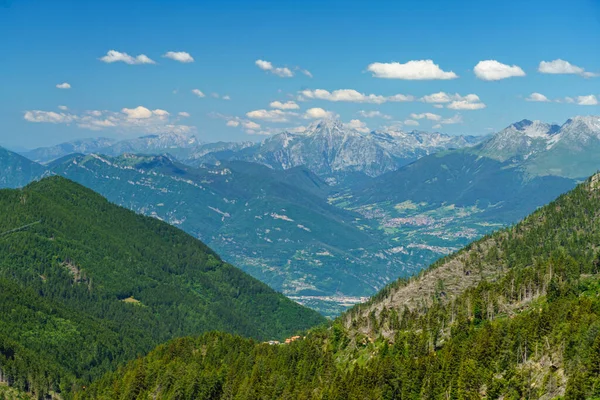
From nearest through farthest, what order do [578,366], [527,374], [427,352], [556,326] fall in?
[578,366] < [527,374] < [556,326] < [427,352]

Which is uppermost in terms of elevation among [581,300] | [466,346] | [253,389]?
[581,300]

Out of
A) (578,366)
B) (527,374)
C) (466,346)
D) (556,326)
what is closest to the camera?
(578,366)

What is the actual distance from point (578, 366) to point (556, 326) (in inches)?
986

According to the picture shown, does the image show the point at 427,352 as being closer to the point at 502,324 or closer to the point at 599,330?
the point at 502,324

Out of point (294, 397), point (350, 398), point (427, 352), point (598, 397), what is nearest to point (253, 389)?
point (294, 397)

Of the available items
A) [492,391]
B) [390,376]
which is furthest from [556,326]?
[390,376]

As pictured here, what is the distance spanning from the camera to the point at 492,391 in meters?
150

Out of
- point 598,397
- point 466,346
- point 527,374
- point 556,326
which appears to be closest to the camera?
point 598,397

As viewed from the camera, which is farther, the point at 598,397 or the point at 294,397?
the point at 294,397

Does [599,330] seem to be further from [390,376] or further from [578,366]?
[390,376]

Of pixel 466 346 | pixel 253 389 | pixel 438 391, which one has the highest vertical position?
pixel 466 346

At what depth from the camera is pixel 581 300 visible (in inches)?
7283

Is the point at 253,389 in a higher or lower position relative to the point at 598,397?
lower

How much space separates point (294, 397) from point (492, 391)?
198 ft
